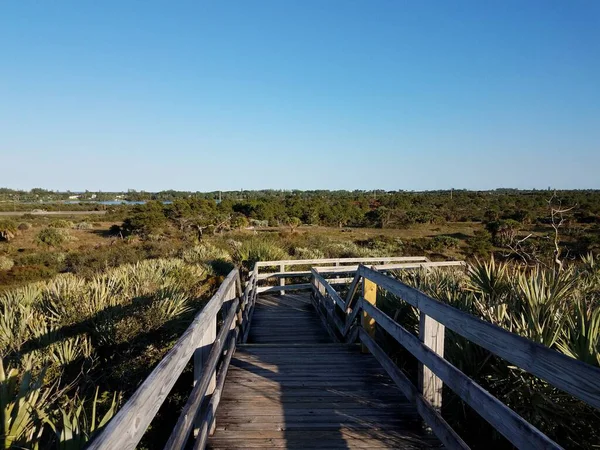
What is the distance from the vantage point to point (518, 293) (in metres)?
4.64

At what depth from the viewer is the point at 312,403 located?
152 inches

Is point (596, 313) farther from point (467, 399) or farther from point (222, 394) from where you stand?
point (222, 394)

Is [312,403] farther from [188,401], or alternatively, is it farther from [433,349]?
[188,401]

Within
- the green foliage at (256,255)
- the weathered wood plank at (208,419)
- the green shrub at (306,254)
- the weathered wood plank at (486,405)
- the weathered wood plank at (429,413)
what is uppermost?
the weathered wood plank at (486,405)

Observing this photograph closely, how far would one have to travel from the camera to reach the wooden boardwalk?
10.4 feet

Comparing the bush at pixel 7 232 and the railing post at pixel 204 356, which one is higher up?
the railing post at pixel 204 356

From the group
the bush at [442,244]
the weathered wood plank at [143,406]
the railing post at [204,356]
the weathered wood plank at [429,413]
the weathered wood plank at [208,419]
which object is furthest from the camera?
the bush at [442,244]

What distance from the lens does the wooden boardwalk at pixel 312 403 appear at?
316cm

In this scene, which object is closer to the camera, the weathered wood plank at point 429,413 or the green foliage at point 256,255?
the weathered wood plank at point 429,413

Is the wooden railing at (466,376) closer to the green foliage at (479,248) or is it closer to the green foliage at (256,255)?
the green foliage at (256,255)

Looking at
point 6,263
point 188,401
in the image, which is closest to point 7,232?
point 6,263

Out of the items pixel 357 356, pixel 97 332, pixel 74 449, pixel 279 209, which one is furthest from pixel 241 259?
pixel 279 209

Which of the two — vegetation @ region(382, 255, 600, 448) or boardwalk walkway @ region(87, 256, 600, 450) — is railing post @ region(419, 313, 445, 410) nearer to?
boardwalk walkway @ region(87, 256, 600, 450)

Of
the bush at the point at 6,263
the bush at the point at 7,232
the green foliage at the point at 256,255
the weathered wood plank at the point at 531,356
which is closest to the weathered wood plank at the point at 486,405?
the weathered wood plank at the point at 531,356
